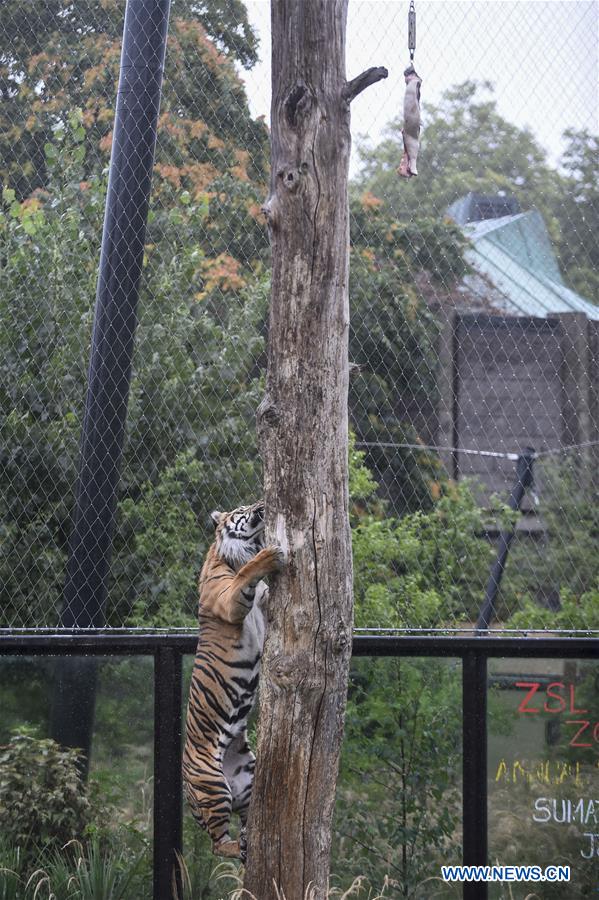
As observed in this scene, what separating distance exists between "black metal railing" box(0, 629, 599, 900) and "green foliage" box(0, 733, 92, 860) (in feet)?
1.12

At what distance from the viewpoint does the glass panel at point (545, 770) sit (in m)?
4.25

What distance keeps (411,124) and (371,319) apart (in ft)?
5.38

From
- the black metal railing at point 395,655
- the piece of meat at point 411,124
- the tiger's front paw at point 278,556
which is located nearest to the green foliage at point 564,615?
the black metal railing at point 395,655

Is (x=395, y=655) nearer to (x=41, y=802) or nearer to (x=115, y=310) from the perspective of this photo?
(x=41, y=802)

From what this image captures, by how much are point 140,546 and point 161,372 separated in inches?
33.7

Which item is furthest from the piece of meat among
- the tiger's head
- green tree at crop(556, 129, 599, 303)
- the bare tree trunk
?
green tree at crop(556, 129, 599, 303)

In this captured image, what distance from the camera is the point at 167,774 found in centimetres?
434

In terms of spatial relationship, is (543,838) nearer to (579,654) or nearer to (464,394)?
(579,654)

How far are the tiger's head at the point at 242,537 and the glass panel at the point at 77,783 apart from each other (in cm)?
80

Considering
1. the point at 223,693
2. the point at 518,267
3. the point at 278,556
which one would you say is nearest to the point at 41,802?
the point at 223,693

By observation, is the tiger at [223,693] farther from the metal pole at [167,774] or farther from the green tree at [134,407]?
the green tree at [134,407]

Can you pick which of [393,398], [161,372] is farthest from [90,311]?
[393,398]

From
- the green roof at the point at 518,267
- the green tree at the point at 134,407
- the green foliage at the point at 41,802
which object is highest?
the green roof at the point at 518,267

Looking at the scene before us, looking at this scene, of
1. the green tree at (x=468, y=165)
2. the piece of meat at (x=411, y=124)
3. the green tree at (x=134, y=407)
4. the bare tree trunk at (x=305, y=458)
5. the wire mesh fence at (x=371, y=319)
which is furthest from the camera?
the green tree at (x=468, y=165)
